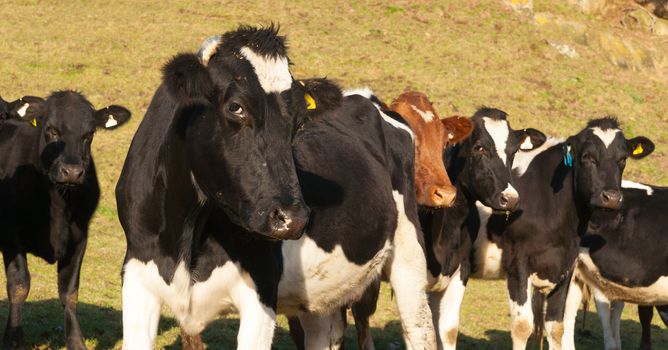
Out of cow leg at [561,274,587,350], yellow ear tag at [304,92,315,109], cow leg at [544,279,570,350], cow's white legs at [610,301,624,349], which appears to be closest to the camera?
yellow ear tag at [304,92,315,109]

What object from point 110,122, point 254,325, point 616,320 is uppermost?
point 254,325

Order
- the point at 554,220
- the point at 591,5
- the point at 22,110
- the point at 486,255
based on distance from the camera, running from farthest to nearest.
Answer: the point at 591,5
the point at 554,220
the point at 486,255
the point at 22,110

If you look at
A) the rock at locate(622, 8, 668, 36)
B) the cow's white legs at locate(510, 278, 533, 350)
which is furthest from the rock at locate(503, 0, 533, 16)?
the cow's white legs at locate(510, 278, 533, 350)

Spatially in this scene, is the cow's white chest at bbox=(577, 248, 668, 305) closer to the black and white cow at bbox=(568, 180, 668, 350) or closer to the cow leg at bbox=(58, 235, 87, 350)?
the black and white cow at bbox=(568, 180, 668, 350)

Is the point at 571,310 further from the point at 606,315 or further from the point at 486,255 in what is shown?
the point at 486,255

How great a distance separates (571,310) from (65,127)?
6885 millimetres

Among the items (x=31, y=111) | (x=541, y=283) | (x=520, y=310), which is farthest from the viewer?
(x=541, y=283)

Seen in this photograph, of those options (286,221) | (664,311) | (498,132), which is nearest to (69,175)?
(498,132)

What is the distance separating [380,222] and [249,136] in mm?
2797

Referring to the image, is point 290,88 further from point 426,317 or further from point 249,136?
point 426,317

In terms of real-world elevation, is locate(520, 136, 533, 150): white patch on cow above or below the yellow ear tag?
below

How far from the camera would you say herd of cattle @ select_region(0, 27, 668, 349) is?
6.05m

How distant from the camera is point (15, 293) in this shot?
1083 cm

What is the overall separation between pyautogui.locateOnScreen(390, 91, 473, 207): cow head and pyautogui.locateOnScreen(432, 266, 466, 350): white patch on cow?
5.35ft
